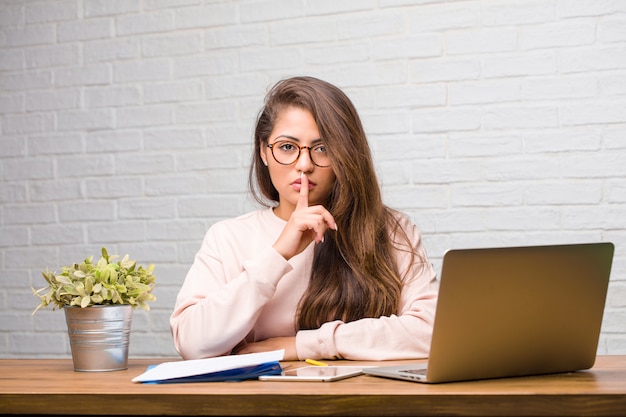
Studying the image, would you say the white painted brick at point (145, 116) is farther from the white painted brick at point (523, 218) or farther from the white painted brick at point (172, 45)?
the white painted brick at point (523, 218)

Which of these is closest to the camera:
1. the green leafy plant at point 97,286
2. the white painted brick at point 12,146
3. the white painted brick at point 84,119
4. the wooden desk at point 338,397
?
the wooden desk at point 338,397

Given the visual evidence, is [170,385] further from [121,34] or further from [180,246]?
[121,34]

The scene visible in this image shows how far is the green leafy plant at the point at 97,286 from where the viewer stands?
1.67 m

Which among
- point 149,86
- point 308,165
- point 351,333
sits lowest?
point 351,333

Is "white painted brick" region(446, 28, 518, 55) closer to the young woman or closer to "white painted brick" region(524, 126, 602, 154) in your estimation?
"white painted brick" region(524, 126, 602, 154)

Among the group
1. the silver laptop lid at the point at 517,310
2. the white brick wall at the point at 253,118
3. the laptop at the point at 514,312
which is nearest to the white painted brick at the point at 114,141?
the white brick wall at the point at 253,118

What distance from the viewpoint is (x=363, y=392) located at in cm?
120

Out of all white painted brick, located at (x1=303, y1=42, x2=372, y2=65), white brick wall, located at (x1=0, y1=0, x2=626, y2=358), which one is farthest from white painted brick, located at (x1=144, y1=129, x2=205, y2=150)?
white painted brick, located at (x1=303, y1=42, x2=372, y2=65)

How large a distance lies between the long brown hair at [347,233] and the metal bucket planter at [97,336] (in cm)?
53

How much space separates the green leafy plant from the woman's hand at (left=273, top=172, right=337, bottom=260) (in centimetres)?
33

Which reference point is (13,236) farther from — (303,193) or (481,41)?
(481,41)

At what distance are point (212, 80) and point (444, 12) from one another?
2.90 ft

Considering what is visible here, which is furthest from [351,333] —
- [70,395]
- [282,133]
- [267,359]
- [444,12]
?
[444,12]

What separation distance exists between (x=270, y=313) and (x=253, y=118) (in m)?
1.20
